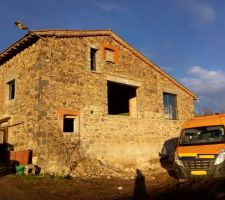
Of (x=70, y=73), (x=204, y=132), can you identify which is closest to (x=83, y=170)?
(x=70, y=73)

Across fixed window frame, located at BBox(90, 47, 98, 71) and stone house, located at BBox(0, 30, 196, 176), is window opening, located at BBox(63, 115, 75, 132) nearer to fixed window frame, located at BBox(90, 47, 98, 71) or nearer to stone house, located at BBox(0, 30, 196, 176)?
stone house, located at BBox(0, 30, 196, 176)

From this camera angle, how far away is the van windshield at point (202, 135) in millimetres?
11820

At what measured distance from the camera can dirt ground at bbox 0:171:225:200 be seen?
408 inches

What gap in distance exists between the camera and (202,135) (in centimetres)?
1227

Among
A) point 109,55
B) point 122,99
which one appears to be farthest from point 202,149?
point 122,99

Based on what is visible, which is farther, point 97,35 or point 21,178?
point 97,35

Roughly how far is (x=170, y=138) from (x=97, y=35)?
28.0 feet

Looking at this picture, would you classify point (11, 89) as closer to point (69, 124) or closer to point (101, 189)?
point (69, 124)

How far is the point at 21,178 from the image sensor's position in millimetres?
12977

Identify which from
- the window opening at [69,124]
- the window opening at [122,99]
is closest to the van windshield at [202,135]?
the window opening at [69,124]

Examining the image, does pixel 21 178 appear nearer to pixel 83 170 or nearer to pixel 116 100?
pixel 83 170

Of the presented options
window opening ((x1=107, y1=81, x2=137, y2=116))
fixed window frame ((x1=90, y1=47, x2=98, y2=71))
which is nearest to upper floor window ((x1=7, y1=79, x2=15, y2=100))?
fixed window frame ((x1=90, y1=47, x2=98, y2=71))

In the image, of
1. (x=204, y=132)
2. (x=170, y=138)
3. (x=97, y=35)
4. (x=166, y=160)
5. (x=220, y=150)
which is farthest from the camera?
(x=170, y=138)

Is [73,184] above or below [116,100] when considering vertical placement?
below
